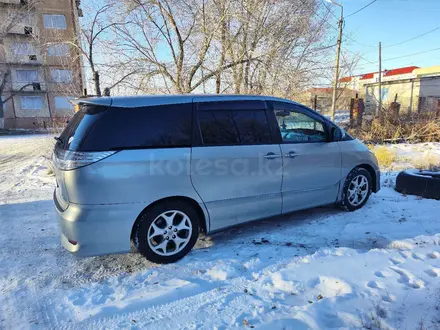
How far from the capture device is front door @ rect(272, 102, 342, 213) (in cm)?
391

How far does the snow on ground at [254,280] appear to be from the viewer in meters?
2.37

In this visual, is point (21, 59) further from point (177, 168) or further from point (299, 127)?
point (177, 168)

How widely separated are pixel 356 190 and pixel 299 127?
4.48 feet

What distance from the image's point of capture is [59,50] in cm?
901

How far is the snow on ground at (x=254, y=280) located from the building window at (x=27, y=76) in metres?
33.6

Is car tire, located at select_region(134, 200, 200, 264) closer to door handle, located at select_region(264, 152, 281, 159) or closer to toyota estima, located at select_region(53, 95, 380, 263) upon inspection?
toyota estima, located at select_region(53, 95, 380, 263)

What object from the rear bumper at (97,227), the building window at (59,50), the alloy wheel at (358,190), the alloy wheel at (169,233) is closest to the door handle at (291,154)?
the alloy wheel at (358,190)

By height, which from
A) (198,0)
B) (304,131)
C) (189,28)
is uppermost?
(198,0)

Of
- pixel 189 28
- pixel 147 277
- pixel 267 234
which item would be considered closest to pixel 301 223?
pixel 267 234

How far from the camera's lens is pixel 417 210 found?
4.50 m

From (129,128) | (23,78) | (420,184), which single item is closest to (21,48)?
(23,78)

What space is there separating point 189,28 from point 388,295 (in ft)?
28.1

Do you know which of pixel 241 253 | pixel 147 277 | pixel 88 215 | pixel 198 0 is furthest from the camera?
pixel 198 0

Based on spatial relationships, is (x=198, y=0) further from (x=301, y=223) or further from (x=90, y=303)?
(x=90, y=303)
